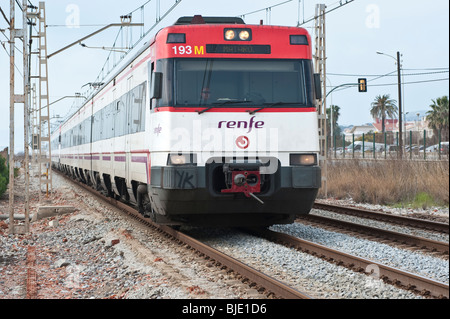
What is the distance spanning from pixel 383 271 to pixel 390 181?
7.95m

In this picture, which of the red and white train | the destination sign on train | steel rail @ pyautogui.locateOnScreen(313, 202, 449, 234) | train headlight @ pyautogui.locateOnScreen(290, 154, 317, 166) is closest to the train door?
the red and white train

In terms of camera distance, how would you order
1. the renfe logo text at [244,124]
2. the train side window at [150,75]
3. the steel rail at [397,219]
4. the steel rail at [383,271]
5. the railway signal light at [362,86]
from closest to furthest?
the steel rail at [383,271] < the renfe logo text at [244,124] < the train side window at [150,75] < the steel rail at [397,219] < the railway signal light at [362,86]

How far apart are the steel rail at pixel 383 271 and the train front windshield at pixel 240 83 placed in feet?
7.08

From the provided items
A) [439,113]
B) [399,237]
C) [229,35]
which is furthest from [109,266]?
[439,113]

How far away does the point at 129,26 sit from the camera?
19.9 m

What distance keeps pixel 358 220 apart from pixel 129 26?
429 inches

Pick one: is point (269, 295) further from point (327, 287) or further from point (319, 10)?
point (319, 10)

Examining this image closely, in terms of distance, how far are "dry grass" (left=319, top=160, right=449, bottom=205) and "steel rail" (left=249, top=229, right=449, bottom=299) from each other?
11.4ft

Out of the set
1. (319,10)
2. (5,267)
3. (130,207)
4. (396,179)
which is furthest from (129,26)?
(5,267)

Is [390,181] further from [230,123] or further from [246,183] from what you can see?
[230,123]

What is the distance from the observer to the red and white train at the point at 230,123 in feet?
29.0

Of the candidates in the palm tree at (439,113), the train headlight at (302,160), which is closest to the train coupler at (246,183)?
the train headlight at (302,160)

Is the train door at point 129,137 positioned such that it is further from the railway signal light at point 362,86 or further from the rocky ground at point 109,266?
the railway signal light at point 362,86

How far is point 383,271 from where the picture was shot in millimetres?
6953
